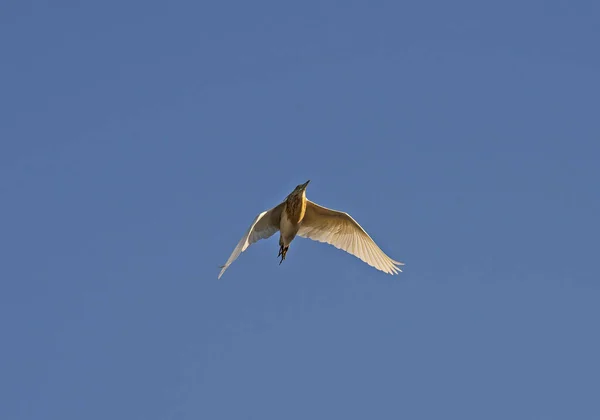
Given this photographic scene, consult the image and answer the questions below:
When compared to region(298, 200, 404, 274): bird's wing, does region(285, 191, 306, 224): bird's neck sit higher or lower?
lower

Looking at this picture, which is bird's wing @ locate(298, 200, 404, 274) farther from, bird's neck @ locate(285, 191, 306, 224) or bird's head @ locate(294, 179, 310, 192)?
bird's head @ locate(294, 179, 310, 192)

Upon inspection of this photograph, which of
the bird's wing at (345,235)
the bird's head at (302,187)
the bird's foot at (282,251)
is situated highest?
the bird's wing at (345,235)

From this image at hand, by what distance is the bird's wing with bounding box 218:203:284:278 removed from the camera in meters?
31.7

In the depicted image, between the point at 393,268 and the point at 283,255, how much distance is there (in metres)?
4.04

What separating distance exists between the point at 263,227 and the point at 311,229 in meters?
2.19

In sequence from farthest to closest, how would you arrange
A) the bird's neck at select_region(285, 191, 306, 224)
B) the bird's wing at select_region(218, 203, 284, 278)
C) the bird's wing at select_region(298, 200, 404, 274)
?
1. the bird's wing at select_region(298, 200, 404, 274)
2. the bird's neck at select_region(285, 191, 306, 224)
3. the bird's wing at select_region(218, 203, 284, 278)

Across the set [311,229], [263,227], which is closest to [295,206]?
[263,227]

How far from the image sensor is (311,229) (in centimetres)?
3447

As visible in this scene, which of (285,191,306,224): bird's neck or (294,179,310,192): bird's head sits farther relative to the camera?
(285,191,306,224): bird's neck

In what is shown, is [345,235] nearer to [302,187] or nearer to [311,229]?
[311,229]

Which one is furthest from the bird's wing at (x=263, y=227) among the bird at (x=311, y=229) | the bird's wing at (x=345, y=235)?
the bird's wing at (x=345, y=235)

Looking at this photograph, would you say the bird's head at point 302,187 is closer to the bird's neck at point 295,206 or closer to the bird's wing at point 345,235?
the bird's neck at point 295,206

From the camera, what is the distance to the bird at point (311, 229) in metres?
32.4

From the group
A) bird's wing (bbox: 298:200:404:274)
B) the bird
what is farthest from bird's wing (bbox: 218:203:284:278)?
bird's wing (bbox: 298:200:404:274)
